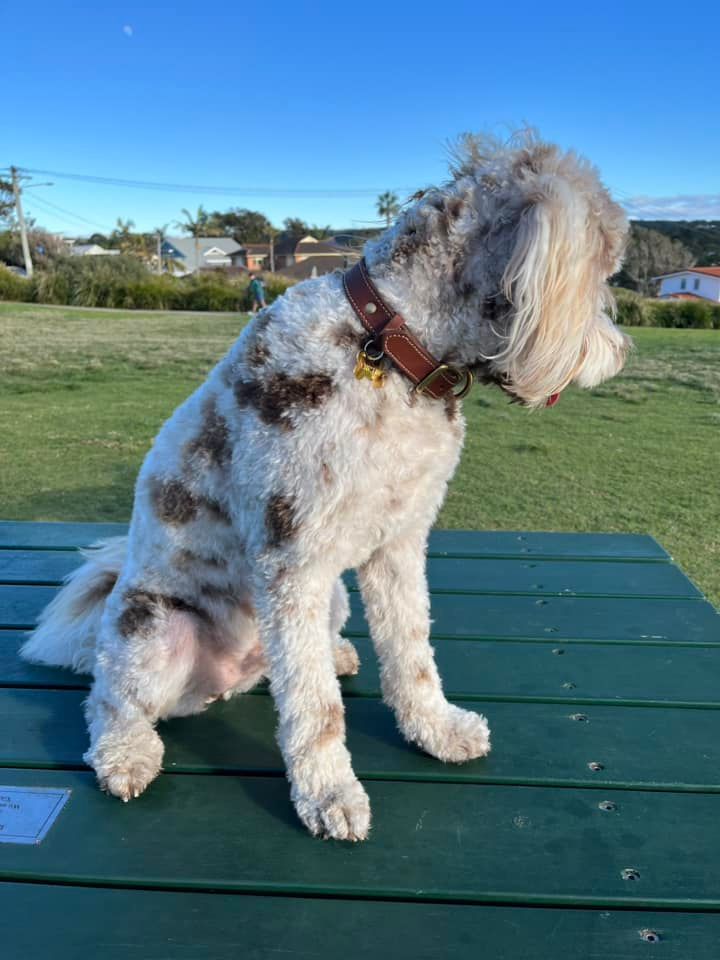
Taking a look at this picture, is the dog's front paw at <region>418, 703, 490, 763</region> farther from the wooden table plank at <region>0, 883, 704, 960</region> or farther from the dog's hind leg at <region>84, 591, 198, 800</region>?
the dog's hind leg at <region>84, 591, 198, 800</region>

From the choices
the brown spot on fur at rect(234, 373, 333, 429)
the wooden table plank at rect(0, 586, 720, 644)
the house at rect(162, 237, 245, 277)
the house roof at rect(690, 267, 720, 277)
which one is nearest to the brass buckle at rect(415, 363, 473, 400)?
the brown spot on fur at rect(234, 373, 333, 429)

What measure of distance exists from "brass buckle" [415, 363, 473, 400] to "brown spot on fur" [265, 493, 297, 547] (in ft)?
1.36

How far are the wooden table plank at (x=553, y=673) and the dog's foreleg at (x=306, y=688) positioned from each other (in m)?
0.61

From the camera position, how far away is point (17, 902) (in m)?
1.61

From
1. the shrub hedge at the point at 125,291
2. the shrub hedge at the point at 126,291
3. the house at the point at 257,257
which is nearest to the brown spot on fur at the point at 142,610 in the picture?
the shrub hedge at the point at 126,291

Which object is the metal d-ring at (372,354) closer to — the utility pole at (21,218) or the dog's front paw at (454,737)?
the dog's front paw at (454,737)

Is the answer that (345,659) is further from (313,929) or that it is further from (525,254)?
(525,254)

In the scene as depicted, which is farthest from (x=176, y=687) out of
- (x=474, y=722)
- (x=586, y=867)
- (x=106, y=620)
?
(x=586, y=867)

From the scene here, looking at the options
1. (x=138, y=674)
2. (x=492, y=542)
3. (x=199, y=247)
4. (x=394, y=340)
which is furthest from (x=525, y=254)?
(x=199, y=247)

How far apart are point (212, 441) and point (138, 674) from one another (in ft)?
2.18

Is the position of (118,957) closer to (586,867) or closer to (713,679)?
(586,867)

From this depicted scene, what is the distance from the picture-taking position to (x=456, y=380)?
1865 millimetres

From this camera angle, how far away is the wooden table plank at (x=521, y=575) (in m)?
3.24

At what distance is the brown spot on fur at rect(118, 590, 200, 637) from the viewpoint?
2.11 meters
